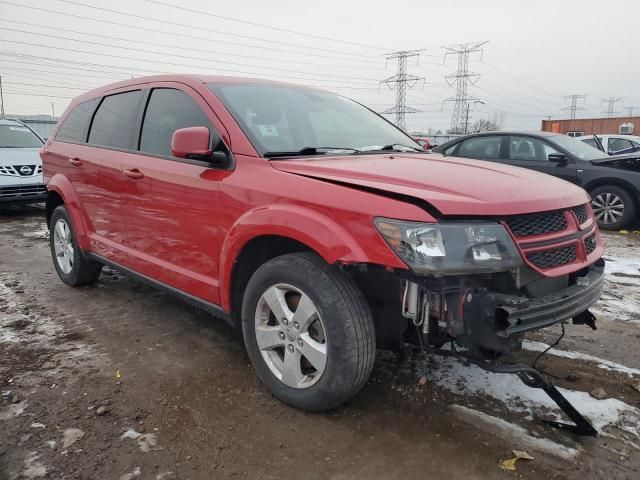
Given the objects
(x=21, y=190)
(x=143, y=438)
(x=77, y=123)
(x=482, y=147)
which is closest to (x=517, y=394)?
(x=143, y=438)

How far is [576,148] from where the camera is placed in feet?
26.2

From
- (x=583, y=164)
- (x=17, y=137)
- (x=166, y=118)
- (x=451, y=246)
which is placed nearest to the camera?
(x=451, y=246)

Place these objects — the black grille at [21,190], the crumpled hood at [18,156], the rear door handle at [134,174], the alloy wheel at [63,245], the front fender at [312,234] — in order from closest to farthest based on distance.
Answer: the front fender at [312,234], the rear door handle at [134,174], the alloy wheel at [63,245], the black grille at [21,190], the crumpled hood at [18,156]

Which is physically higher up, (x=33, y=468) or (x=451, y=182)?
(x=451, y=182)

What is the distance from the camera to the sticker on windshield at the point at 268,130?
2902 millimetres

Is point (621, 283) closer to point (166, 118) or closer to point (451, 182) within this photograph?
point (451, 182)

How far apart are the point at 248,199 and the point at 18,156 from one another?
8.41 meters

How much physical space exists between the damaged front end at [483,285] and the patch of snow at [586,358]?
0.95m

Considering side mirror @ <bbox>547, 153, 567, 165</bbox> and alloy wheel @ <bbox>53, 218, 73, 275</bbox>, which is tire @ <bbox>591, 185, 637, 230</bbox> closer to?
side mirror @ <bbox>547, 153, 567, 165</bbox>

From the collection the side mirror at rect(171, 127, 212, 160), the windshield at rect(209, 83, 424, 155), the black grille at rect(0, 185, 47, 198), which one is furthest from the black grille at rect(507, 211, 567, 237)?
the black grille at rect(0, 185, 47, 198)

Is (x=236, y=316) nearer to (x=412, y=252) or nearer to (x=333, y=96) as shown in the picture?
(x=412, y=252)

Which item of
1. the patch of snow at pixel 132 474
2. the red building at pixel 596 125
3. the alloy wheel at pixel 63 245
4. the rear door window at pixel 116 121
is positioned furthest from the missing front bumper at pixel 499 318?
the red building at pixel 596 125

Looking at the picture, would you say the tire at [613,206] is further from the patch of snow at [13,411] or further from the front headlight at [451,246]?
the patch of snow at [13,411]

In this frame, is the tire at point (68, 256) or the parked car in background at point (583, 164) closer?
the tire at point (68, 256)
